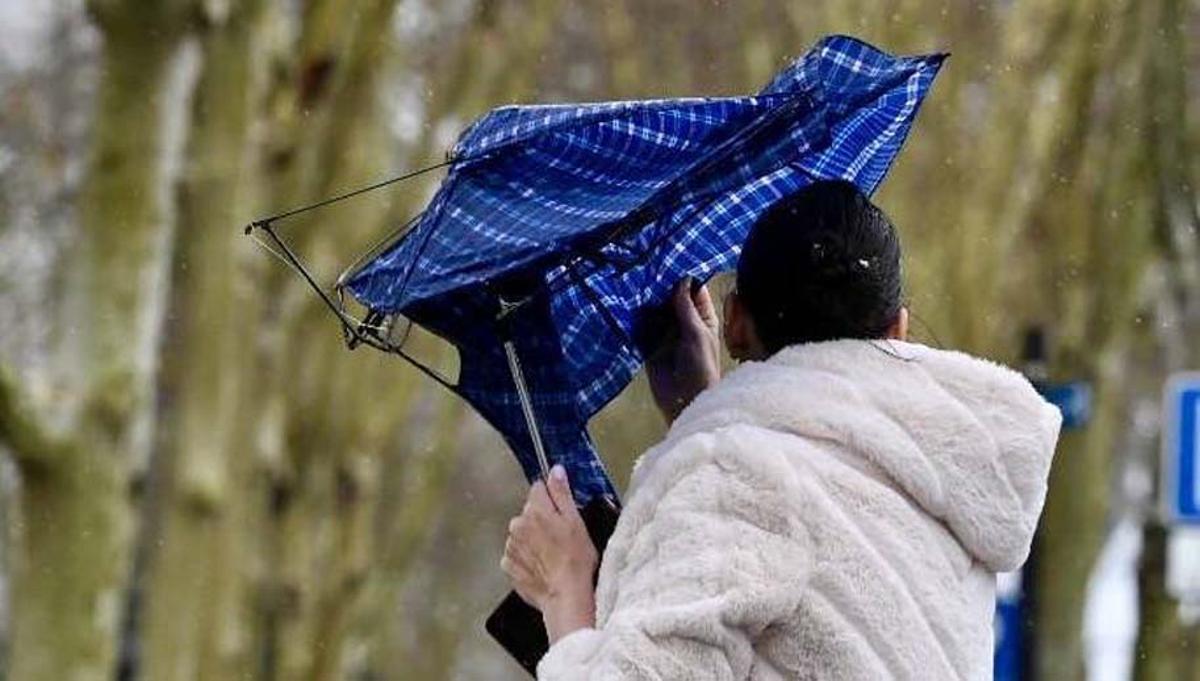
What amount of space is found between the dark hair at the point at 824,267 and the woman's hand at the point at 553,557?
30 cm

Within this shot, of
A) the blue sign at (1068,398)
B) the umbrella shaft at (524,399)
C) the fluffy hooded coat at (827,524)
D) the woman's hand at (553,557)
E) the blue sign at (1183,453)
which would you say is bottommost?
the blue sign at (1183,453)

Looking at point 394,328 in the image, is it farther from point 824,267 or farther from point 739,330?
point 824,267

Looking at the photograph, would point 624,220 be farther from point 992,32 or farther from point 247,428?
point 992,32

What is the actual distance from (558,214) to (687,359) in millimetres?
291

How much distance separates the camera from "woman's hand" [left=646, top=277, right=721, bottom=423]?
3039 mm

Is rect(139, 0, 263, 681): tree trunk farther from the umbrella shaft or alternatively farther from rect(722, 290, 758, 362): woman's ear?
rect(722, 290, 758, 362): woman's ear

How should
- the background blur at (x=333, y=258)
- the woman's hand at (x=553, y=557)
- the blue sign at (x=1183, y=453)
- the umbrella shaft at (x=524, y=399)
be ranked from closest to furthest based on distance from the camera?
1. the woman's hand at (x=553, y=557)
2. the umbrella shaft at (x=524, y=399)
3. the background blur at (x=333, y=258)
4. the blue sign at (x=1183, y=453)

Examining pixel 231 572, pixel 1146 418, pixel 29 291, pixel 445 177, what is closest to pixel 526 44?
pixel 231 572

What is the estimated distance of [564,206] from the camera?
2.89 meters

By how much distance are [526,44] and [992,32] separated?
297cm

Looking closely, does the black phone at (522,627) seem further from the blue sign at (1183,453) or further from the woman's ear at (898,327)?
the blue sign at (1183,453)

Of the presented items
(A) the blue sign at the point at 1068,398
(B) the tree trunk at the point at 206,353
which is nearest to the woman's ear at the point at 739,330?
(B) the tree trunk at the point at 206,353

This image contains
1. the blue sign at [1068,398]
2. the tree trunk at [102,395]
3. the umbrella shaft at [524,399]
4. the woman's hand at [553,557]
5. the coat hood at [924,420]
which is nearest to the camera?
the coat hood at [924,420]

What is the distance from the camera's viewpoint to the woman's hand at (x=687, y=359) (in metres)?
3.04
